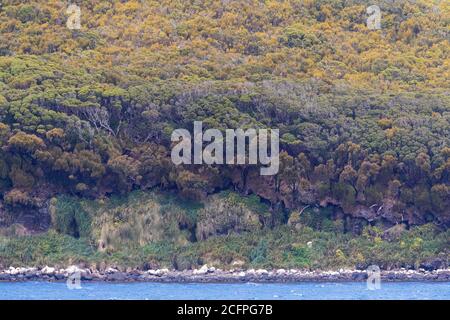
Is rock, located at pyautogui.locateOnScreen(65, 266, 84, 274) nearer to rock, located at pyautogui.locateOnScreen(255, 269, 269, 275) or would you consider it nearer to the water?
the water

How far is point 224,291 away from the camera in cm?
6216

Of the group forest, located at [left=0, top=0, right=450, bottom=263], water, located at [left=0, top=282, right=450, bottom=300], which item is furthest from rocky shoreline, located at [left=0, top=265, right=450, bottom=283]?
forest, located at [left=0, top=0, right=450, bottom=263]

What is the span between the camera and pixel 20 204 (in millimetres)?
68938

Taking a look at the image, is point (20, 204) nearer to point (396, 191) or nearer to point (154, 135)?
point (154, 135)

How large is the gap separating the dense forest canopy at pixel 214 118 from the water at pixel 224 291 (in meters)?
5.19

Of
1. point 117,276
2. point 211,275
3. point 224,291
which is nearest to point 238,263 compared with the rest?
point 211,275

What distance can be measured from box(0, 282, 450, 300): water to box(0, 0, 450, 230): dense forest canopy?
5191 mm

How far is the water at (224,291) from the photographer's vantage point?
59.2 meters

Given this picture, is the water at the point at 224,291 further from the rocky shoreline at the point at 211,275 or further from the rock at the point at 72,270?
the rock at the point at 72,270

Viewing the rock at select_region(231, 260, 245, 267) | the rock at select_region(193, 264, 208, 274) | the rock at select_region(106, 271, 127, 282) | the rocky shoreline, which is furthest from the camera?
the rock at select_region(231, 260, 245, 267)

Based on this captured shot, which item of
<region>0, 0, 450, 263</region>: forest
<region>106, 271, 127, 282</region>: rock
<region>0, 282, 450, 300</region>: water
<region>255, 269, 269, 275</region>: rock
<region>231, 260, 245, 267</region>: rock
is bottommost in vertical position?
<region>0, 282, 450, 300</region>: water

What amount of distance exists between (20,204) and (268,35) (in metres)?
17.1

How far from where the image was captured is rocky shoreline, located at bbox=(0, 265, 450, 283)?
2611 inches

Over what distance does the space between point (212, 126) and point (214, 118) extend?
2.15 ft
